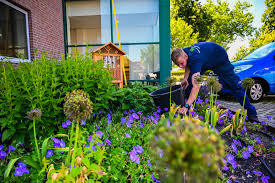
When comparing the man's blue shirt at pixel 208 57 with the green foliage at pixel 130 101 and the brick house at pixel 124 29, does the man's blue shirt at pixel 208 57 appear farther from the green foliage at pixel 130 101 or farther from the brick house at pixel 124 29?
the brick house at pixel 124 29

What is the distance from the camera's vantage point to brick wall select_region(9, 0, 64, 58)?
573 cm

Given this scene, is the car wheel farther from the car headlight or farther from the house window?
the house window

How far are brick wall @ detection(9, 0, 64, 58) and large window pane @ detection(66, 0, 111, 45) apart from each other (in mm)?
503

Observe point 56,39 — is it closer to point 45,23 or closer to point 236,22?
point 45,23

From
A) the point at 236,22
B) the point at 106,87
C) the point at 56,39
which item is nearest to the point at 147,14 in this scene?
the point at 56,39

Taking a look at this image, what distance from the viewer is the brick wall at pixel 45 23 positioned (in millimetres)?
5727

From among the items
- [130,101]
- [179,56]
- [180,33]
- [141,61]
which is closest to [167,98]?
[130,101]

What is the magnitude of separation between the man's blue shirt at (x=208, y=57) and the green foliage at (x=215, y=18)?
1884 cm

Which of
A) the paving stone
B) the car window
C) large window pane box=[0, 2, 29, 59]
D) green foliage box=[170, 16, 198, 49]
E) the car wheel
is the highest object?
green foliage box=[170, 16, 198, 49]

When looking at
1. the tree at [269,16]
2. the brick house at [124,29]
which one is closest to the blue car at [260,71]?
the brick house at [124,29]

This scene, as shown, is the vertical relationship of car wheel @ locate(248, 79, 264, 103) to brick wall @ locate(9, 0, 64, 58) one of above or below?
below

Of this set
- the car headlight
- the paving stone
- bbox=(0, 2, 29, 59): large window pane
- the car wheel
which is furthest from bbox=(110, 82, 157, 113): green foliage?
the car wheel

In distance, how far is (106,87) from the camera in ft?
8.32

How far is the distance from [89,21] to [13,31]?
3.19 meters
